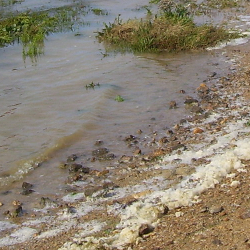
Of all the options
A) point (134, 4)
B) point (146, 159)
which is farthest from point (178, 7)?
point (146, 159)

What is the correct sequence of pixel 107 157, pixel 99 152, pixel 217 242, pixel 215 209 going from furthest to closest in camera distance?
pixel 99 152 < pixel 107 157 < pixel 215 209 < pixel 217 242

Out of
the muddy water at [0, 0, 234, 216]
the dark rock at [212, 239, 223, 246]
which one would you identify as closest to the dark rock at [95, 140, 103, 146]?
the muddy water at [0, 0, 234, 216]

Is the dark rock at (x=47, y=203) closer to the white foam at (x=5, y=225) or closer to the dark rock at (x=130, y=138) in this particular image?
the white foam at (x=5, y=225)

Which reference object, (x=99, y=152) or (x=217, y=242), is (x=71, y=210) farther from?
(x=217, y=242)

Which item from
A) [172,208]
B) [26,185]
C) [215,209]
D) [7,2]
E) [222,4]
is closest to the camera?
[215,209]

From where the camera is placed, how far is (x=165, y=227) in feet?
15.6

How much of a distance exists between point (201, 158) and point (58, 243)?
2.46 metres

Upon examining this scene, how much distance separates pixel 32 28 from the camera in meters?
14.5

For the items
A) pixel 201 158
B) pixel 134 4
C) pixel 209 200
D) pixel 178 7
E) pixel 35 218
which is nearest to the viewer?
pixel 209 200

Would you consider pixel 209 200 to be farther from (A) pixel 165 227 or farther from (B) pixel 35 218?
(B) pixel 35 218

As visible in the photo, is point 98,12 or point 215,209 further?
point 98,12

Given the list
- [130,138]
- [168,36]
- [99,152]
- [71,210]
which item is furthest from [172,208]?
[168,36]

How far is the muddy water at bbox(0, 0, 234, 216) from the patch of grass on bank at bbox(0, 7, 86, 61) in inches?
12.0

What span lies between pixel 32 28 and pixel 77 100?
5.53 metres
